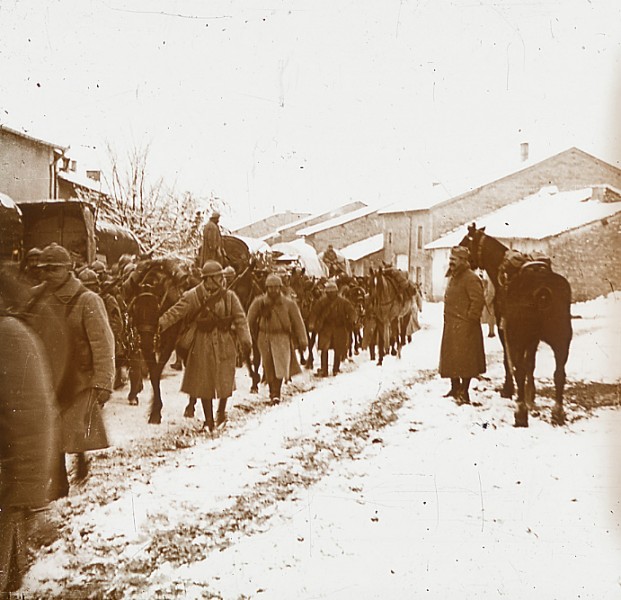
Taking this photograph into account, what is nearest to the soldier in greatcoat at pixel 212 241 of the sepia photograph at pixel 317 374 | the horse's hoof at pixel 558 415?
the sepia photograph at pixel 317 374

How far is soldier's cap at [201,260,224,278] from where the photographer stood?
340 cm

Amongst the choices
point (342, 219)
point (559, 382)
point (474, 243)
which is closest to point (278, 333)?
point (342, 219)

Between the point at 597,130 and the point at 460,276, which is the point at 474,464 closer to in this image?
the point at 460,276

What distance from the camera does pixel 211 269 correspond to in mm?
3400

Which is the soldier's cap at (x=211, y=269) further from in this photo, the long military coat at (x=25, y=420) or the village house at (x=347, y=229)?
the long military coat at (x=25, y=420)

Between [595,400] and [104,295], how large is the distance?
253 centimetres

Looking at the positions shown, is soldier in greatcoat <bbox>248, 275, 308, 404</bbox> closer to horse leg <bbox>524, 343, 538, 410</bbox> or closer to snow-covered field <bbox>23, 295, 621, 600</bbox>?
snow-covered field <bbox>23, 295, 621, 600</bbox>

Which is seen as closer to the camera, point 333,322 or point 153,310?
point 153,310

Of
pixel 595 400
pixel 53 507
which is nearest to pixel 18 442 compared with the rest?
pixel 53 507

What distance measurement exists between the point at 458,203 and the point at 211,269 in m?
1.34

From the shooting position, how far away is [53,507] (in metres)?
3.09

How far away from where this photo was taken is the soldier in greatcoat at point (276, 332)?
11.5ft

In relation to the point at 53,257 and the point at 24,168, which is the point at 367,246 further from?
the point at 24,168

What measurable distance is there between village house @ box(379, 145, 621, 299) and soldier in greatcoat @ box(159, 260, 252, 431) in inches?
36.3
